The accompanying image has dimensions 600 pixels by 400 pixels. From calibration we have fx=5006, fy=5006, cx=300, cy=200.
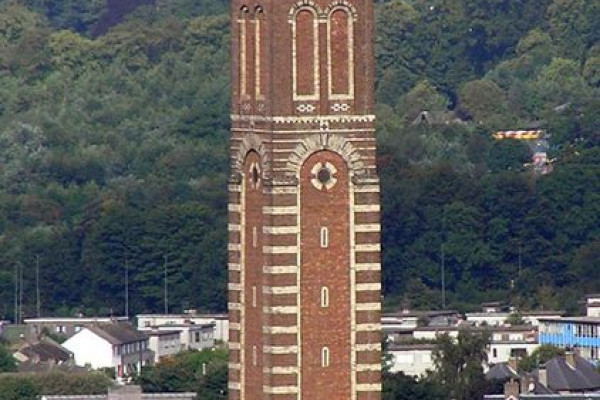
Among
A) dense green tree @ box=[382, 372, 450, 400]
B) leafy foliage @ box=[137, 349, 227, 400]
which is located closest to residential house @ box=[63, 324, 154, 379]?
leafy foliage @ box=[137, 349, 227, 400]

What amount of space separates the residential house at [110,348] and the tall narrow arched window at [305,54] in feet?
108

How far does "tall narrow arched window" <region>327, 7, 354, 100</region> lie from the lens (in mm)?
50625

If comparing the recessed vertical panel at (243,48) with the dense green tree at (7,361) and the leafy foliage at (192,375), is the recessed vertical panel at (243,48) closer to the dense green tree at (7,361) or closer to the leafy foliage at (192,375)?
the leafy foliage at (192,375)

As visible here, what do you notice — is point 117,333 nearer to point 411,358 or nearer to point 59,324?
point 59,324

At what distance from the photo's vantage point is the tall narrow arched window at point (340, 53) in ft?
166

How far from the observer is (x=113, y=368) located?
8319 cm

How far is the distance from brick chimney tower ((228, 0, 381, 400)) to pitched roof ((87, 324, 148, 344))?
33346mm

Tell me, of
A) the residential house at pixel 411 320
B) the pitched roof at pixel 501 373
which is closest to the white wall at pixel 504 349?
the residential house at pixel 411 320

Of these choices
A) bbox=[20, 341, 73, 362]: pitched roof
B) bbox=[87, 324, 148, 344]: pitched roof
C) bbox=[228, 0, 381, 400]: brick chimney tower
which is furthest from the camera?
bbox=[87, 324, 148, 344]: pitched roof

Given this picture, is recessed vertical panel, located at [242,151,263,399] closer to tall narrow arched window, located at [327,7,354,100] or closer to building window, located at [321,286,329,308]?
building window, located at [321,286,329,308]

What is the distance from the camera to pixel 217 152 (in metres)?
105

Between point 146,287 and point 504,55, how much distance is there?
33211mm

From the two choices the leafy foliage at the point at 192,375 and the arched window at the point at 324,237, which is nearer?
the arched window at the point at 324,237

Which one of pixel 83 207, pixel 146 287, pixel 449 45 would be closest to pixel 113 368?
pixel 146 287
